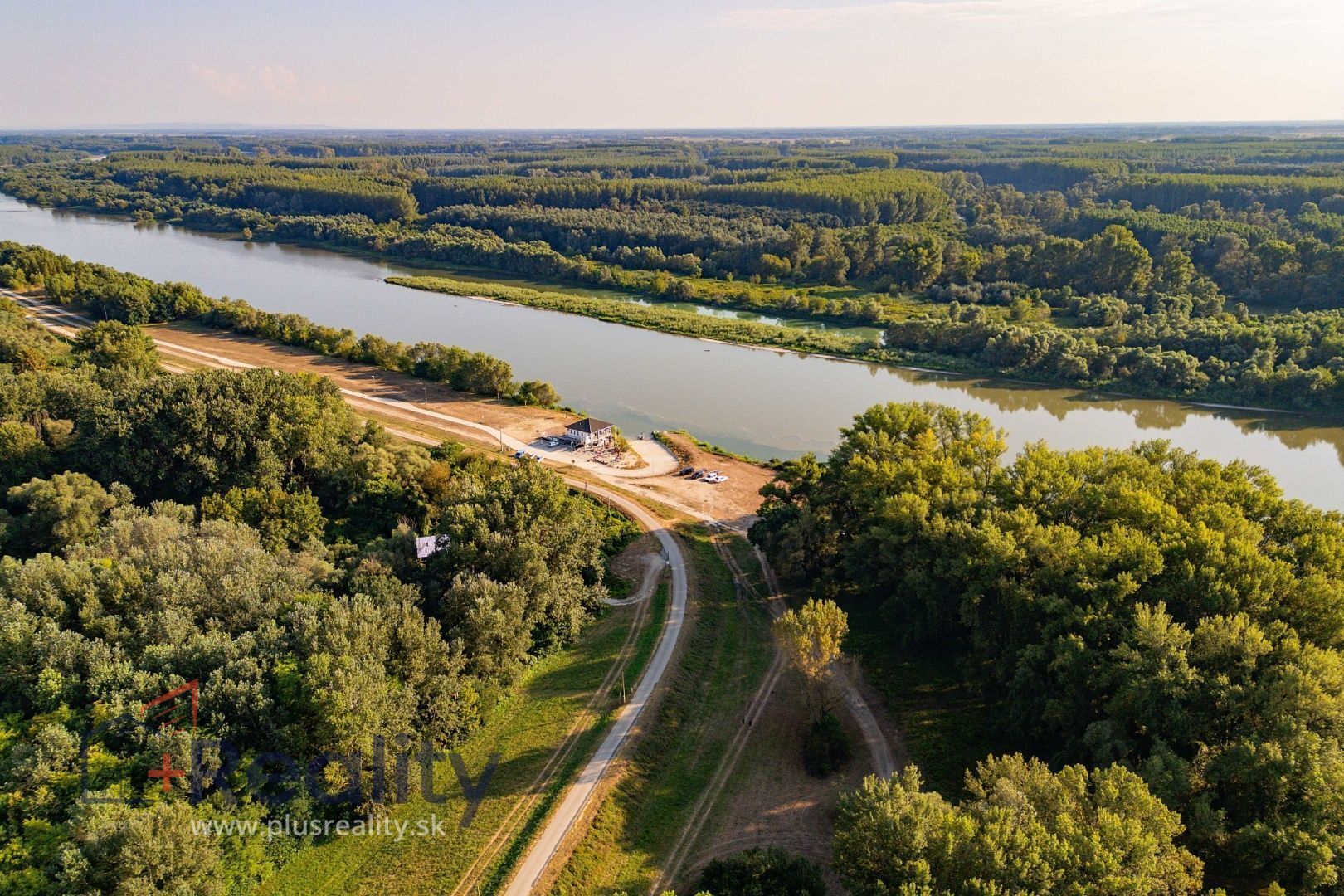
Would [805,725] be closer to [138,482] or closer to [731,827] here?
[731,827]

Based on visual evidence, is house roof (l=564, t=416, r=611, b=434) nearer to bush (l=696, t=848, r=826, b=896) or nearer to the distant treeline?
the distant treeline

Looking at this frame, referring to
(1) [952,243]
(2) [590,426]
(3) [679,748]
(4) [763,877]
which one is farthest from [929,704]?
(1) [952,243]

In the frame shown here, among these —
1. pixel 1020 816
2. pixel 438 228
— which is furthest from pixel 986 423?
pixel 438 228

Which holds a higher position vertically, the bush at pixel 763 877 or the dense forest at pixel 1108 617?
the dense forest at pixel 1108 617

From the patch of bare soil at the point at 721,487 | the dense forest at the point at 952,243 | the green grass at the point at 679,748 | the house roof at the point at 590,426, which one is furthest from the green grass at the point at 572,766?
the dense forest at the point at 952,243

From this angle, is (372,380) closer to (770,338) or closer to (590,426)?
(590,426)

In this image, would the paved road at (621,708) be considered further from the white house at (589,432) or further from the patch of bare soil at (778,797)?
the white house at (589,432)
